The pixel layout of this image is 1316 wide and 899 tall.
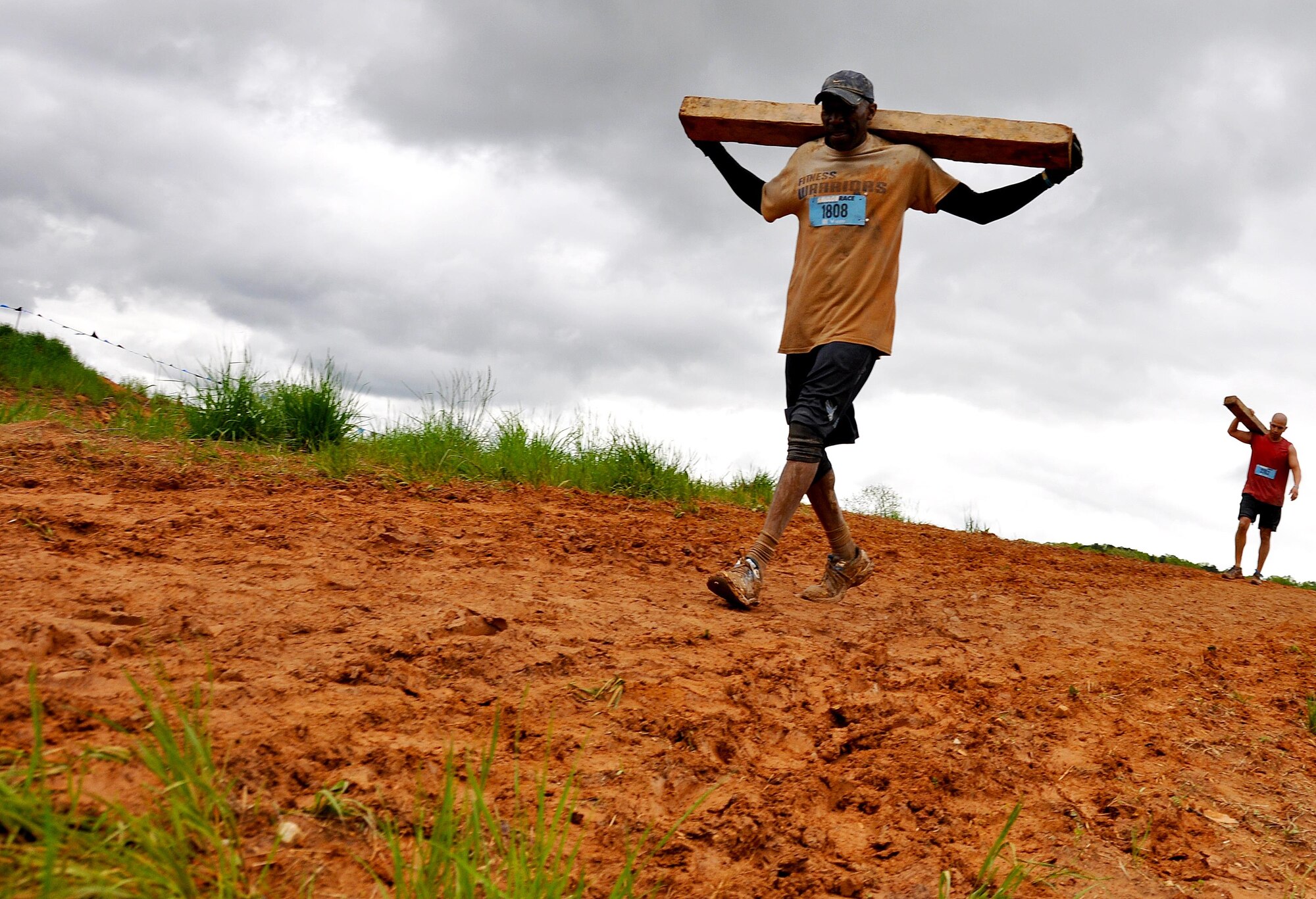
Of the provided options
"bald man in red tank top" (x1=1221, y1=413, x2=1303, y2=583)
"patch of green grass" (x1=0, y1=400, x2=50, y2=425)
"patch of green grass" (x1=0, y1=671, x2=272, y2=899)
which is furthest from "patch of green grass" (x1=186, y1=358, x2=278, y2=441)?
"bald man in red tank top" (x1=1221, y1=413, x2=1303, y2=583)

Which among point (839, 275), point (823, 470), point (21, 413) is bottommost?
point (21, 413)

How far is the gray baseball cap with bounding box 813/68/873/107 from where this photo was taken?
4203 millimetres

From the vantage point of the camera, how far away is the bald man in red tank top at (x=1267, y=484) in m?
10.4

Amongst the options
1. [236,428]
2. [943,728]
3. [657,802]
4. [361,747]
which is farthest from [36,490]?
[943,728]

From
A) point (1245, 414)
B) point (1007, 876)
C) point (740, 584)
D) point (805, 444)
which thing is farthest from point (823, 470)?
point (1245, 414)

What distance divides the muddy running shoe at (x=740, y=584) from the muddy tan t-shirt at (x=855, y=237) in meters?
1.00

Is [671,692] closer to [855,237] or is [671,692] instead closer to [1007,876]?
[1007,876]

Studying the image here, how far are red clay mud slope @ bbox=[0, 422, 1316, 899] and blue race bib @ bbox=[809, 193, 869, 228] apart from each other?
169 centimetres

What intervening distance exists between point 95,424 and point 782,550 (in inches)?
192

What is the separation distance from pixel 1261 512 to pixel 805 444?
8618mm

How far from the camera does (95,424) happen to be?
6945 mm

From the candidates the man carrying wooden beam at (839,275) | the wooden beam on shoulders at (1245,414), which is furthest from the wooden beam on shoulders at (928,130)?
the wooden beam on shoulders at (1245,414)

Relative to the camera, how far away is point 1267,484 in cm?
1045

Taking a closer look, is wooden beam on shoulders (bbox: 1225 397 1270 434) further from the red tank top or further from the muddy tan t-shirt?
the muddy tan t-shirt
